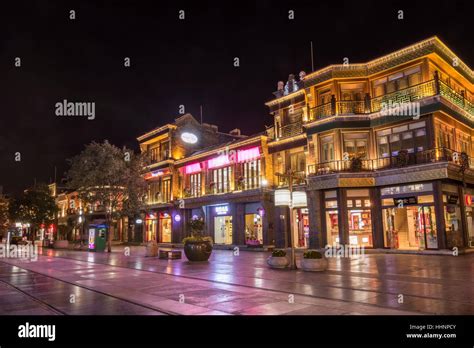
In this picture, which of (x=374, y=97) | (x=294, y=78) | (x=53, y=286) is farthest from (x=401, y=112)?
(x=53, y=286)

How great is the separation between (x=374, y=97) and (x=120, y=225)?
3852cm

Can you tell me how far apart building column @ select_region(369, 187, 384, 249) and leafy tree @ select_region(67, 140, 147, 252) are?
839 inches

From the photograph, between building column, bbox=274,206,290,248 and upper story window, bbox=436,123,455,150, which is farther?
building column, bbox=274,206,290,248

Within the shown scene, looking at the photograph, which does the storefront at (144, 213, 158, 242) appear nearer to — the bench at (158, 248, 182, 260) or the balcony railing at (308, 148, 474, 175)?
the bench at (158, 248, 182, 260)

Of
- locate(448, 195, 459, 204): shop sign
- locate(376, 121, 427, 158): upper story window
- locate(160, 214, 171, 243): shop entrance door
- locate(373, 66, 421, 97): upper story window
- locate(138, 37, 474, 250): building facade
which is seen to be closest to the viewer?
locate(138, 37, 474, 250): building facade

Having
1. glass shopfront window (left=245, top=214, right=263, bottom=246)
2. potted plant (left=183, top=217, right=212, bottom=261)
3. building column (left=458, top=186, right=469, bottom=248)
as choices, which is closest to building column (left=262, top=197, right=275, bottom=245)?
glass shopfront window (left=245, top=214, right=263, bottom=246)

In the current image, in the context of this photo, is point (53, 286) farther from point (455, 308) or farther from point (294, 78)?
point (294, 78)

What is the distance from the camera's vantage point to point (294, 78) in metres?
31.9

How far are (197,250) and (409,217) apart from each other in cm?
1425

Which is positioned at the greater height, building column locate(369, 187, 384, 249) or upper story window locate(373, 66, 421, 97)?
upper story window locate(373, 66, 421, 97)

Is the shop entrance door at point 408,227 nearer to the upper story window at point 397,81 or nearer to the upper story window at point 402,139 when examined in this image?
the upper story window at point 402,139

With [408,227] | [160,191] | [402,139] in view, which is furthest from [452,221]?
[160,191]

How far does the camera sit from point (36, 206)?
5022cm

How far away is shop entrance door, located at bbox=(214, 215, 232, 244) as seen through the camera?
36.8 metres
